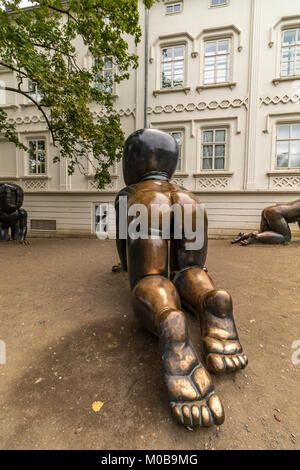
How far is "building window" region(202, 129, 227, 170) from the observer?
8.41m

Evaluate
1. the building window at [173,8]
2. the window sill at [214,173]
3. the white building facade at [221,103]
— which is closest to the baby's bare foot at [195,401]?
the white building facade at [221,103]

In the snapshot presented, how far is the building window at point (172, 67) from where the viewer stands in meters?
8.59

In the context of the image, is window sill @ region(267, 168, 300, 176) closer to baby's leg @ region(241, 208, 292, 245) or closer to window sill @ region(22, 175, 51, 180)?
baby's leg @ region(241, 208, 292, 245)

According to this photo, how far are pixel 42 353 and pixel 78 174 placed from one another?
8.80 meters

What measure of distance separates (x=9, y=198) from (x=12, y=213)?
45 centimetres

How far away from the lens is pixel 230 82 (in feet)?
26.4

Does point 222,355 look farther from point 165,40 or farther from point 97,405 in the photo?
point 165,40

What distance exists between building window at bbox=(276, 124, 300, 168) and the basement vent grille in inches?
369

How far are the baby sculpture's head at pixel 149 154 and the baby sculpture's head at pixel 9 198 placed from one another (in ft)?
17.5

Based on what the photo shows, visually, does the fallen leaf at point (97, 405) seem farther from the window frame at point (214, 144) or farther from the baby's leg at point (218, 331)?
the window frame at point (214, 144)

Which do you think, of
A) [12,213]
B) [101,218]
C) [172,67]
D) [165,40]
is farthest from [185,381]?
[165,40]
